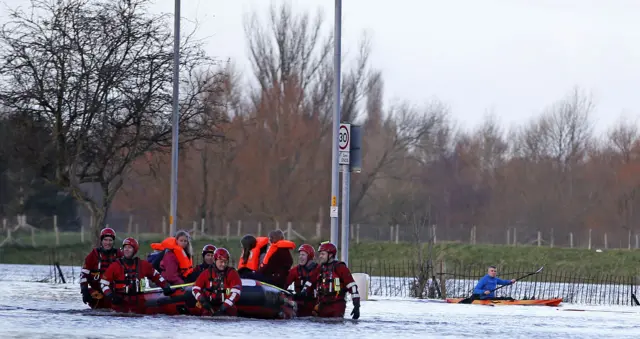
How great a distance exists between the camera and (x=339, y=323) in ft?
76.7

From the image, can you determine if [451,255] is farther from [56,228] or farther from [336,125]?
[336,125]

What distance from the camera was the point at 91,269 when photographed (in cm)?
2452

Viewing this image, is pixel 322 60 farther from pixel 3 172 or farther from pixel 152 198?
pixel 3 172

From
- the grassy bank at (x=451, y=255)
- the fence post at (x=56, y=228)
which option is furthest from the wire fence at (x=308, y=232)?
the grassy bank at (x=451, y=255)

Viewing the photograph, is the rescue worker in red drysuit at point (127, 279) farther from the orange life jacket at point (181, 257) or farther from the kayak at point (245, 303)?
the orange life jacket at point (181, 257)

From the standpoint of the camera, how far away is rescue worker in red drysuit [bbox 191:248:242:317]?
23078mm

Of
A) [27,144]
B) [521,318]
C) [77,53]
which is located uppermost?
[77,53]

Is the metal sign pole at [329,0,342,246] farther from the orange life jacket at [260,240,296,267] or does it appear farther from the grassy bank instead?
the grassy bank

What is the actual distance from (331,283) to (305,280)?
0.53m

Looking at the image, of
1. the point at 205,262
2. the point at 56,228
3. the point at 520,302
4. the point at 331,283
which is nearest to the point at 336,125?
the point at 331,283

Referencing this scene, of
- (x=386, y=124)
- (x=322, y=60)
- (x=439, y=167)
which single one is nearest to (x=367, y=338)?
(x=322, y=60)

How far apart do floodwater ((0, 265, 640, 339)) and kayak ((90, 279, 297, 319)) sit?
0.42 metres

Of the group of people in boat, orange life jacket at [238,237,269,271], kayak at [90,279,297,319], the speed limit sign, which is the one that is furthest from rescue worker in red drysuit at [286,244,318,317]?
the speed limit sign

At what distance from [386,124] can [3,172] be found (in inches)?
906
